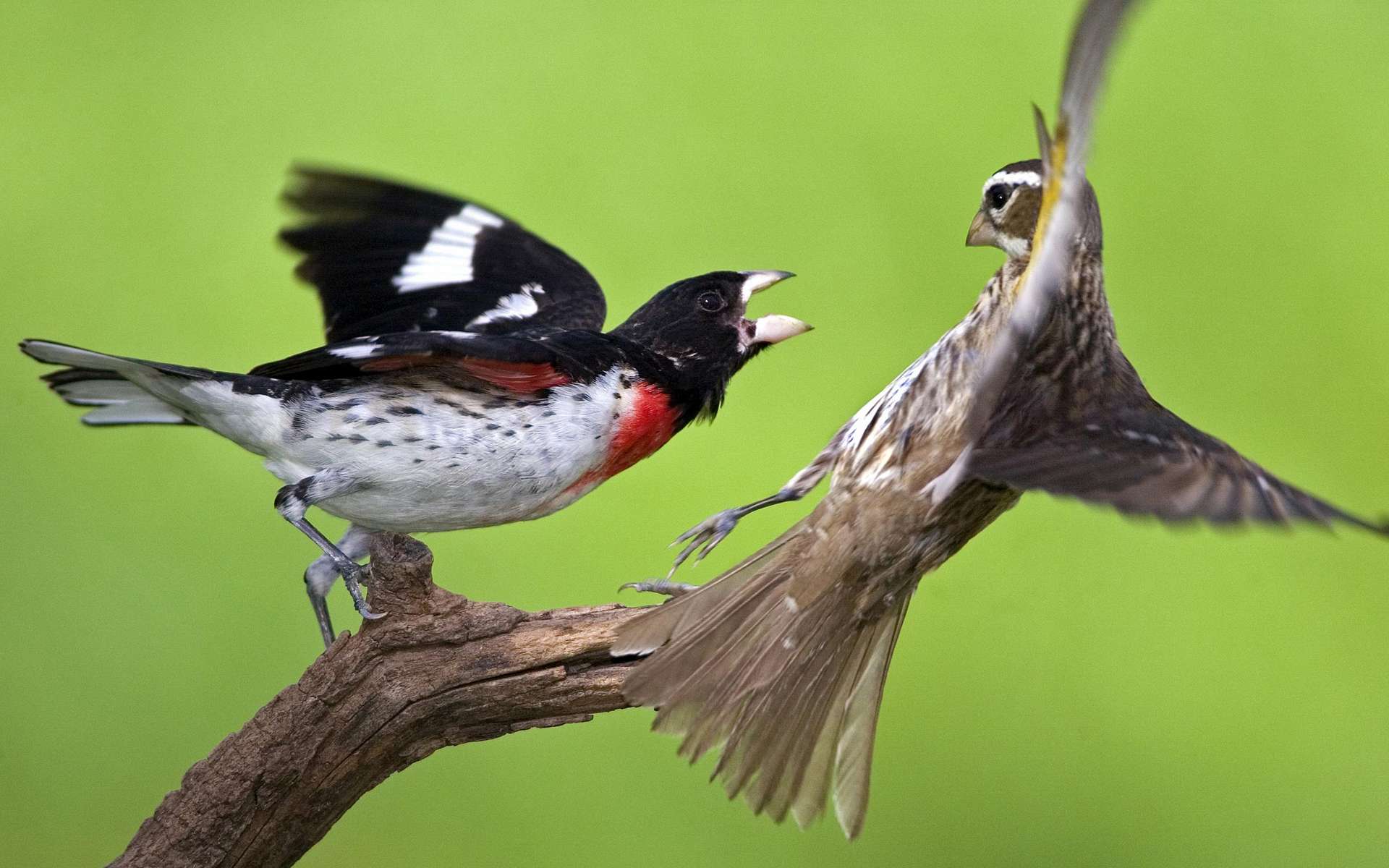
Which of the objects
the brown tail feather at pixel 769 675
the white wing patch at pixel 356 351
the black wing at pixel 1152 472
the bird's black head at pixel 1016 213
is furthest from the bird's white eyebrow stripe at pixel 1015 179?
the white wing patch at pixel 356 351

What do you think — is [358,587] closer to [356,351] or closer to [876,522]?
[356,351]

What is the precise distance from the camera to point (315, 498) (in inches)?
55.6

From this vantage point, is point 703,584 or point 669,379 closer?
point 703,584

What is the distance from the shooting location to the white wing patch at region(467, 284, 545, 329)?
1.82 meters

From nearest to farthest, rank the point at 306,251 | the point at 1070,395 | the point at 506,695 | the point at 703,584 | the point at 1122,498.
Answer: the point at 1122,498
the point at 1070,395
the point at 703,584
the point at 506,695
the point at 306,251

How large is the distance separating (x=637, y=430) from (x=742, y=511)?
151 mm

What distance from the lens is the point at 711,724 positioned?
4.63ft

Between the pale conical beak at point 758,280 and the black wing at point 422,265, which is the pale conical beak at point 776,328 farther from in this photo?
the black wing at point 422,265

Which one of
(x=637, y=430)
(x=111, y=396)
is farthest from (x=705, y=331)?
(x=111, y=396)

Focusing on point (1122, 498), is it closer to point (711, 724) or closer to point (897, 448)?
point (897, 448)

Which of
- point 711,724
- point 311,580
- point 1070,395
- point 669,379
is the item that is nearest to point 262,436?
point 311,580

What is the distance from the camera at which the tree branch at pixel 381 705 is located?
4.89ft

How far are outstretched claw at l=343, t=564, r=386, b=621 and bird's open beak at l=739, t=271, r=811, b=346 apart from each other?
528 mm

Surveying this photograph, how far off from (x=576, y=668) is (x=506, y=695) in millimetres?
88
